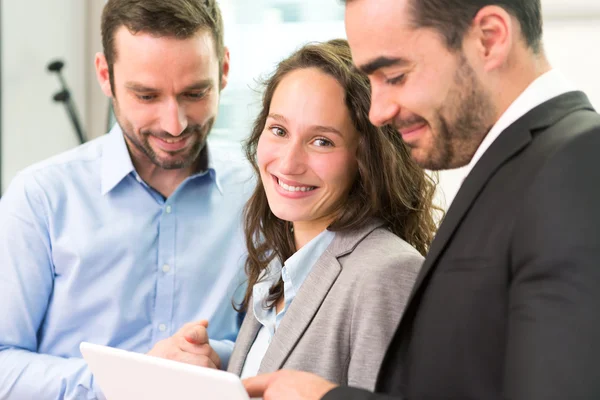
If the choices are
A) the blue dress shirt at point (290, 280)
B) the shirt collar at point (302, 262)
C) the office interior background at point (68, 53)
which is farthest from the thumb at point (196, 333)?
the office interior background at point (68, 53)

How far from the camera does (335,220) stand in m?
1.58

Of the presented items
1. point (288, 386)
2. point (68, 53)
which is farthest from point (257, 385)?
point (68, 53)

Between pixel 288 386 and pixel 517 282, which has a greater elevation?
pixel 517 282

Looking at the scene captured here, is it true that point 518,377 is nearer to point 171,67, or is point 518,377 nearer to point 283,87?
point 283,87

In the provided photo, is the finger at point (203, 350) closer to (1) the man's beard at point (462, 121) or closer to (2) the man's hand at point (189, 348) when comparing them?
(2) the man's hand at point (189, 348)

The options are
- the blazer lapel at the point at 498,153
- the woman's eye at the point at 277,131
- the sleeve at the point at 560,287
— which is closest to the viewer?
the sleeve at the point at 560,287

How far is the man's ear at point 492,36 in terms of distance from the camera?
1034mm

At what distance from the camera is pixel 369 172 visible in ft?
5.04

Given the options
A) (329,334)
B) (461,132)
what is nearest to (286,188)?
(329,334)

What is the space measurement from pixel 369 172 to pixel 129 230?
755 mm

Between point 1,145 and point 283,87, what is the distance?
8.45ft

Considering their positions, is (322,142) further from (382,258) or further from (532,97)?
(532,97)

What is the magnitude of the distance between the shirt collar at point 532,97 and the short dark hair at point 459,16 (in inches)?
2.2

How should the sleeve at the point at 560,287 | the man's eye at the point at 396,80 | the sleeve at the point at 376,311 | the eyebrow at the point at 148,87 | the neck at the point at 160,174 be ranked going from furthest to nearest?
the neck at the point at 160,174 < the eyebrow at the point at 148,87 < the sleeve at the point at 376,311 < the man's eye at the point at 396,80 < the sleeve at the point at 560,287
